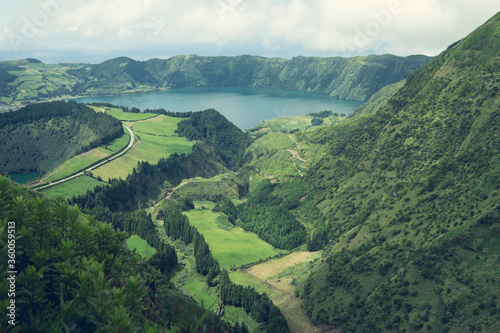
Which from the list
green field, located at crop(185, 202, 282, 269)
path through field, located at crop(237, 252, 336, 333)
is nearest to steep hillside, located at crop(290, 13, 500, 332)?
path through field, located at crop(237, 252, 336, 333)

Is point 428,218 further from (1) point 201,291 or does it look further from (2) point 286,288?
(1) point 201,291

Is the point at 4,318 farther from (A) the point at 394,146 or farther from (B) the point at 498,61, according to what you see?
(B) the point at 498,61

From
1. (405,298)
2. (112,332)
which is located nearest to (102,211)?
(405,298)

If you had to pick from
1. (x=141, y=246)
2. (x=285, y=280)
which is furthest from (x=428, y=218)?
(x=141, y=246)

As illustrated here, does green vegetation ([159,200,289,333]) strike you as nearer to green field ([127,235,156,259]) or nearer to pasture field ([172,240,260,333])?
pasture field ([172,240,260,333])

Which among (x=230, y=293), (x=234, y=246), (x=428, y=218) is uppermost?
(x=428, y=218)

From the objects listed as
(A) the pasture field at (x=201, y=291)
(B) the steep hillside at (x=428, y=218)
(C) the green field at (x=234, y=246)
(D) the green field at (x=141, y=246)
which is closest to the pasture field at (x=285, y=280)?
(B) the steep hillside at (x=428, y=218)

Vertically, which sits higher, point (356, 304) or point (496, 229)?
point (496, 229)

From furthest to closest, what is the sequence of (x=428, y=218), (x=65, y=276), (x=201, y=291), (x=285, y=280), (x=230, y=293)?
(x=285, y=280)
(x=201, y=291)
(x=230, y=293)
(x=428, y=218)
(x=65, y=276)
